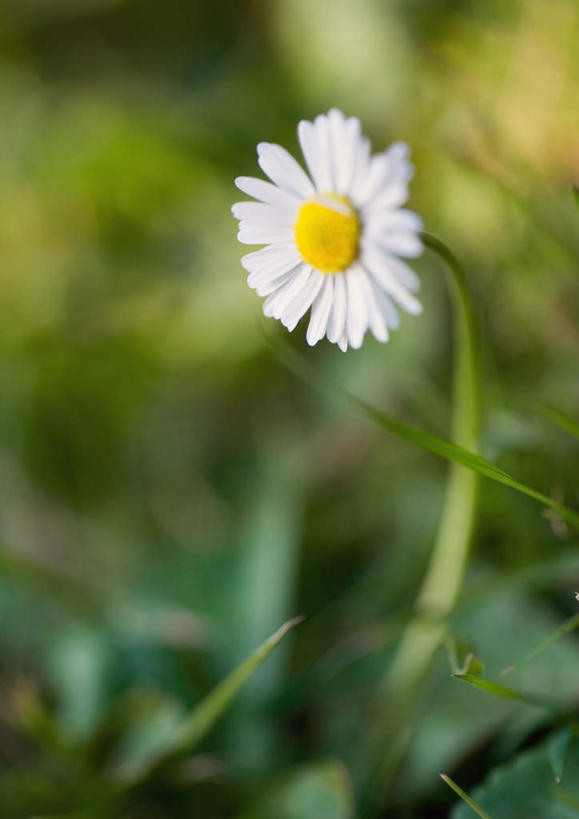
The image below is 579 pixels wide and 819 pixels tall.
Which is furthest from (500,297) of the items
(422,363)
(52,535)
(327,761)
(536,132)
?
(52,535)

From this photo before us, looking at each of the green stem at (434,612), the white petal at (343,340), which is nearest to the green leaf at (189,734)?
the green stem at (434,612)

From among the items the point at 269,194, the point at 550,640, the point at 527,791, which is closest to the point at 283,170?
the point at 269,194

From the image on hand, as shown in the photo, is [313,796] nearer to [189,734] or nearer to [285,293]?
[189,734]

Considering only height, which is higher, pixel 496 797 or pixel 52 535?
pixel 496 797

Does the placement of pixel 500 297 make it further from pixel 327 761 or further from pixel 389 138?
pixel 327 761

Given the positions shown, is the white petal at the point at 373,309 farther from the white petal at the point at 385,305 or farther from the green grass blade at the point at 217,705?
the green grass blade at the point at 217,705

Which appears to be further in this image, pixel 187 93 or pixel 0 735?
pixel 187 93

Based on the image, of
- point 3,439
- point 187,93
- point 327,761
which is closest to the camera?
point 327,761

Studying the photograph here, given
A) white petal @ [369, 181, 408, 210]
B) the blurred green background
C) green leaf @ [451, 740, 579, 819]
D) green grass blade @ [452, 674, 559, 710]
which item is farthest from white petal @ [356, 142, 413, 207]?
green leaf @ [451, 740, 579, 819]
